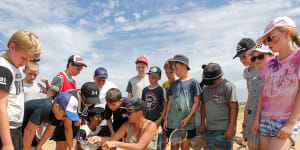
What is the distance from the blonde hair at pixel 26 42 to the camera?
236 centimetres

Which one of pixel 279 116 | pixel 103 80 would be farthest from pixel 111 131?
pixel 279 116

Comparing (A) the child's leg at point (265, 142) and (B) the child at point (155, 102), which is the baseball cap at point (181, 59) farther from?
(A) the child's leg at point (265, 142)

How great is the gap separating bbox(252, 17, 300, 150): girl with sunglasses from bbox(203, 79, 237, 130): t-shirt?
128cm

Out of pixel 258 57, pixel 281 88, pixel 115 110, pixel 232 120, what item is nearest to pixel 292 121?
pixel 281 88

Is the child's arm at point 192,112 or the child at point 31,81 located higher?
the child at point 31,81

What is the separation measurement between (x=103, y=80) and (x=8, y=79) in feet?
9.23

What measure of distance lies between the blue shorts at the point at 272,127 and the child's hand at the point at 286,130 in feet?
0.23

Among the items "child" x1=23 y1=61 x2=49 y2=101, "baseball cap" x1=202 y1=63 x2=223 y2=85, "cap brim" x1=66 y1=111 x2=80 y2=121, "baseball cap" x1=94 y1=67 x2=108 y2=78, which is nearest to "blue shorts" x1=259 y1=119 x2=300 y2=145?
"baseball cap" x1=202 y1=63 x2=223 y2=85

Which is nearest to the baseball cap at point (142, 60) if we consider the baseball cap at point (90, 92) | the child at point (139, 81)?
the child at point (139, 81)

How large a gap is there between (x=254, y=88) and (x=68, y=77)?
346 centimetres

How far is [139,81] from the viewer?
5.43 metres

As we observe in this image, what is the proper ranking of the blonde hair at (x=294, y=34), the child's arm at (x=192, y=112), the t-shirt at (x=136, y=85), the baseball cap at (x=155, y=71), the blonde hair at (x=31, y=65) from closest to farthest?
1. the blonde hair at (x=294, y=34)
2. the child's arm at (x=192, y=112)
3. the blonde hair at (x=31, y=65)
4. the baseball cap at (x=155, y=71)
5. the t-shirt at (x=136, y=85)

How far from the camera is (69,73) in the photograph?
471 cm

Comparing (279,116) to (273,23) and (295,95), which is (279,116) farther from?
(273,23)
